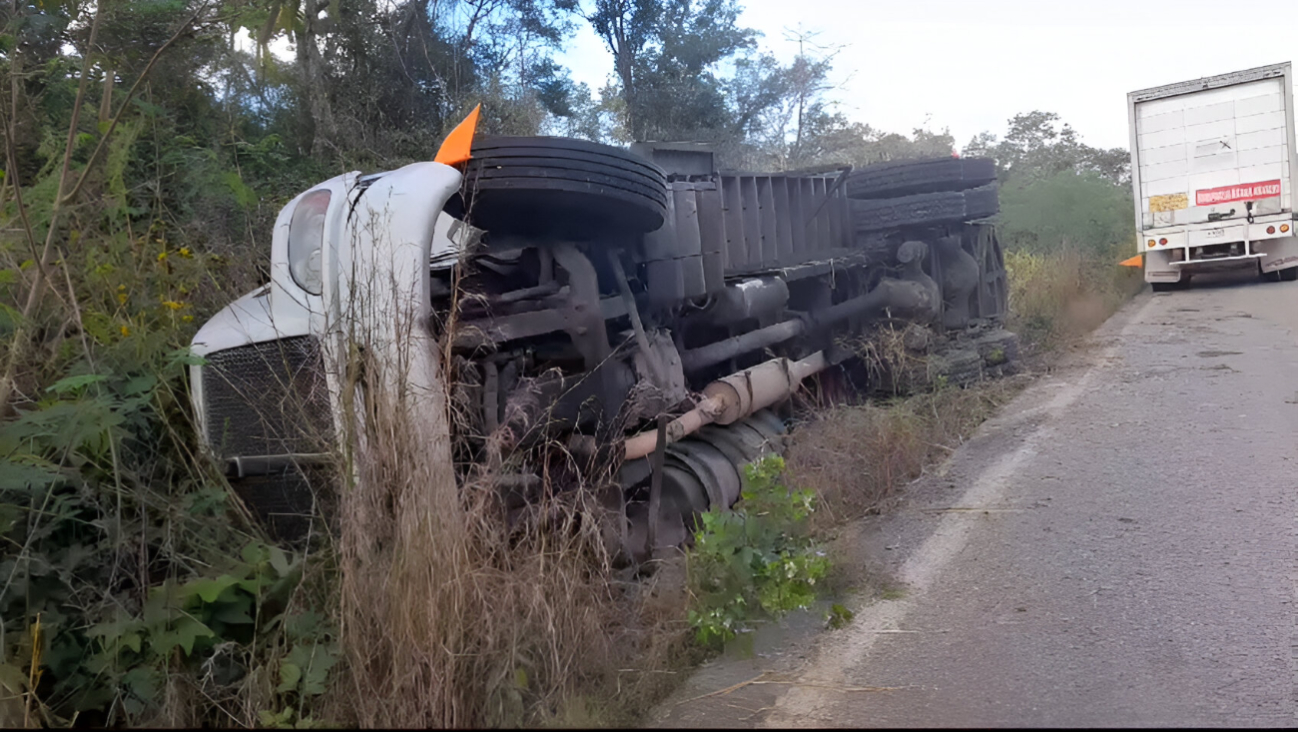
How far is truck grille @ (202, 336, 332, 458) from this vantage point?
4.28 metres

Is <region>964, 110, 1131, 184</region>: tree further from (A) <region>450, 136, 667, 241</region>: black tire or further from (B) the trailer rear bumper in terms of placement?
(A) <region>450, 136, 667, 241</region>: black tire

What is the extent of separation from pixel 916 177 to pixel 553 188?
17.2 ft

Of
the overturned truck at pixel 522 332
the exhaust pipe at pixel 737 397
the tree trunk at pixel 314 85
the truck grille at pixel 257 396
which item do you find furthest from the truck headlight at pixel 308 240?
the tree trunk at pixel 314 85

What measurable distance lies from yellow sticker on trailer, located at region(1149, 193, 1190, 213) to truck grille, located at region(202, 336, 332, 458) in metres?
17.5

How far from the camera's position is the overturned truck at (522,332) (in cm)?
397

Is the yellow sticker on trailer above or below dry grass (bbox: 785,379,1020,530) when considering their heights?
above

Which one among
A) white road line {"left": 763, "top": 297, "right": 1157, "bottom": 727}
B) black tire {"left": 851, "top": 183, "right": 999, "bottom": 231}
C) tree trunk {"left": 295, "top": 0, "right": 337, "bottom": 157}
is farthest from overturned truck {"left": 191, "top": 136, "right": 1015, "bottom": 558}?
tree trunk {"left": 295, "top": 0, "right": 337, "bottom": 157}

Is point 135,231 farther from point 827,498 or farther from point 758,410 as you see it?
point 827,498

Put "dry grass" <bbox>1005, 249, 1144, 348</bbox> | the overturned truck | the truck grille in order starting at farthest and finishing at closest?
"dry grass" <bbox>1005, 249, 1144, 348</bbox>, the truck grille, the overturned truck

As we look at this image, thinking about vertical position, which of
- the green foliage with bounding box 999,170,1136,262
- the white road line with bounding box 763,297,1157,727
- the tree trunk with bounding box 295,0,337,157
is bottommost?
the white road line with bounding box 763,297,1157,727

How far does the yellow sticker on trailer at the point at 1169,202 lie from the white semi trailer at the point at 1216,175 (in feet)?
0.06

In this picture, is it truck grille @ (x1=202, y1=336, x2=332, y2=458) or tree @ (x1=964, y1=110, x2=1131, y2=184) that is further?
tree @ (x1=964, y1=110, x2=1131, y2=184)

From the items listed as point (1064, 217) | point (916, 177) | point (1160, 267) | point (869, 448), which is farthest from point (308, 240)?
point (1064, 217)

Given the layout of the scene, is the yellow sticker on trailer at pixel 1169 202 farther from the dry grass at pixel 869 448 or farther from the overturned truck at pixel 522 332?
the overturned truck at pixel 522 332
